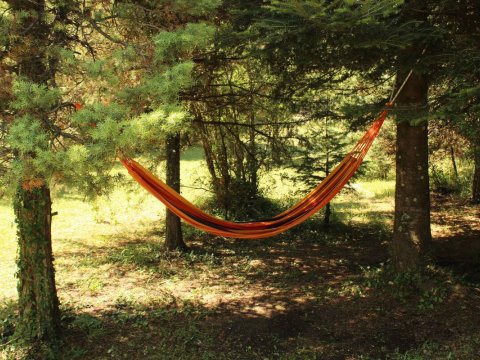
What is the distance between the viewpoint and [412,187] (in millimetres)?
4281

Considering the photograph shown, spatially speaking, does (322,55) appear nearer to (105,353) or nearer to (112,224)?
(105,353)

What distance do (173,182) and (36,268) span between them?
2543 millimetres

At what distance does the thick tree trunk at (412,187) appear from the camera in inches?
167

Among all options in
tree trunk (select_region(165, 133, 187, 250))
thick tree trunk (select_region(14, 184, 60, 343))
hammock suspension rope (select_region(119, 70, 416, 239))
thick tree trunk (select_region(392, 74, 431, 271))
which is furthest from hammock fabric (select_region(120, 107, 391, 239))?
tree trunk (select_region(165, 133, 187, 250))

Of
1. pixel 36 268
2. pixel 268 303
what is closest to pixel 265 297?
pixel 268 303

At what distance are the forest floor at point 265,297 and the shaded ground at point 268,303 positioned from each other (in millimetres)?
12

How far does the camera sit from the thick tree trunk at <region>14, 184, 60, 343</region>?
3396 mm

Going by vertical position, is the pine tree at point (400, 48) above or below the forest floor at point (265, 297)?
above

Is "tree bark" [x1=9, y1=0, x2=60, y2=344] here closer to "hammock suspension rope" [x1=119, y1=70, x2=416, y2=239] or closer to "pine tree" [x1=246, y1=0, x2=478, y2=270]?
"hammock suspension rope" [x1=119, y1=70, x2=416, y2=239]

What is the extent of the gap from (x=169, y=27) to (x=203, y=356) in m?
2.77

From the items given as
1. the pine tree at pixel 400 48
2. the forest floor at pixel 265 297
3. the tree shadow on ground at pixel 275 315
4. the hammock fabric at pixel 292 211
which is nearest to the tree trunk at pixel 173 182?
the forest floor at pixel 265 297

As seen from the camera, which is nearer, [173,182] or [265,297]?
[265,297]

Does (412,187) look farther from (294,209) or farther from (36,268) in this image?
(36,268)

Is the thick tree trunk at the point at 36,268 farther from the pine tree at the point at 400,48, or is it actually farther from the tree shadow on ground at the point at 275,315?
the pine tree at the point at 400,48
